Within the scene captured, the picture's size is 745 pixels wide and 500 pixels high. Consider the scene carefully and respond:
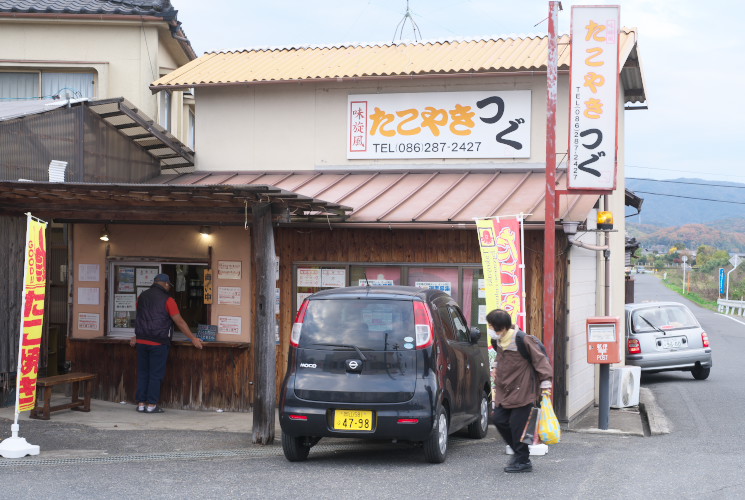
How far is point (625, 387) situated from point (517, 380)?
18.7 ft

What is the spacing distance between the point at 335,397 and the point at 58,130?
22.9 ft

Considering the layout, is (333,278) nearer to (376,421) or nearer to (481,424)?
(481,424)

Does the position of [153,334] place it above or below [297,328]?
below

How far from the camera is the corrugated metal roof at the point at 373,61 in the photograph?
13922mm

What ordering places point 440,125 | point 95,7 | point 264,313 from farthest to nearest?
point 95,7, point 440,125, point 264,313

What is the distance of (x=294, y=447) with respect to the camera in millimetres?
8883

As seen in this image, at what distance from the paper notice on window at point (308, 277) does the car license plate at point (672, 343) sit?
303 inches

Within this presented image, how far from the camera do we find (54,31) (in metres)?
17.1

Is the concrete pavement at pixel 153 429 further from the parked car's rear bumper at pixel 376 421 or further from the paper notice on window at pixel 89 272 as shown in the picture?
the paper notice on window at pixel 89 272

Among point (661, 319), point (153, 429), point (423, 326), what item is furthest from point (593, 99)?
point (661, 319)

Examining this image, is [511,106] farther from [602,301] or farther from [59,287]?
[59,287]

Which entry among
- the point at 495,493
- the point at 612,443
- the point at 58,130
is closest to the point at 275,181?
the point at 58,130

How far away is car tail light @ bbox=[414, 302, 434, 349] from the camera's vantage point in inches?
340

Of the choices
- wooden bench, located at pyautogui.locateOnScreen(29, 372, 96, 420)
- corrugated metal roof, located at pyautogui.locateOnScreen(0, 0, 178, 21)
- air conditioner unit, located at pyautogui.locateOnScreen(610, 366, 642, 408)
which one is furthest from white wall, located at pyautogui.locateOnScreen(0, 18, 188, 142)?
air conditioner unit, located at pyautogui.locateOnScreen(610, 366, 642, 408)
